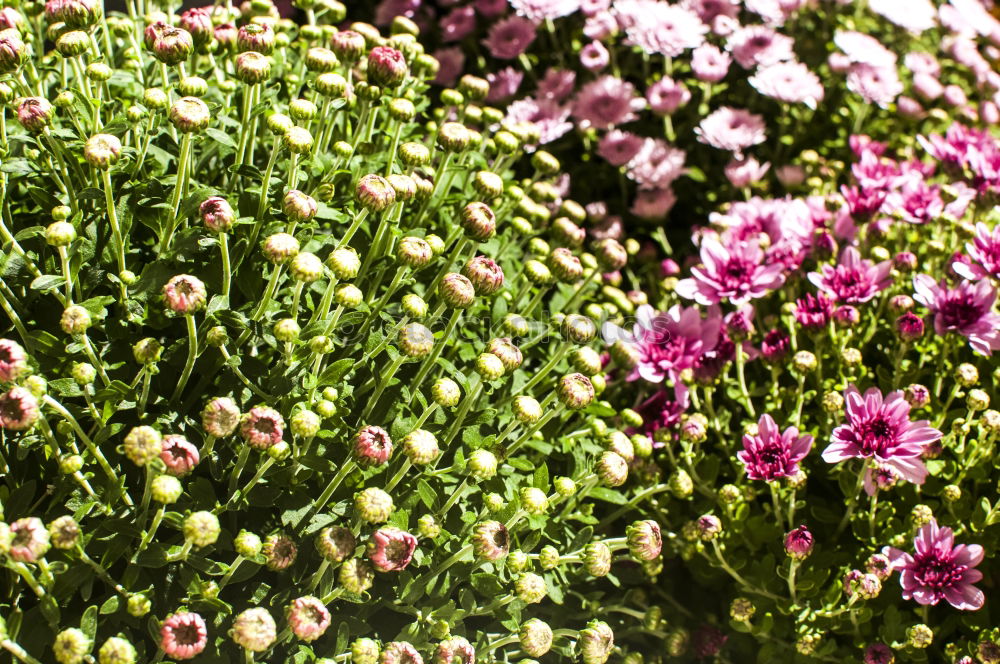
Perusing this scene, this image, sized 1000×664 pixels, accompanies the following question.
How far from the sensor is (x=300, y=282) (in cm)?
133

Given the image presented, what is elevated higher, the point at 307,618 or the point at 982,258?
the point at 982,258

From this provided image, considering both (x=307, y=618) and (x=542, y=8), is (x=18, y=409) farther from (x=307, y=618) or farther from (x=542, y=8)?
(x=542, y=8)

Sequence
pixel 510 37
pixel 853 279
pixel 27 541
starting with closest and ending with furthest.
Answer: pixel 27 541
pixel 853 279
pixel 510 37

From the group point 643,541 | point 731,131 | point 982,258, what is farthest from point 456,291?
point 731,131

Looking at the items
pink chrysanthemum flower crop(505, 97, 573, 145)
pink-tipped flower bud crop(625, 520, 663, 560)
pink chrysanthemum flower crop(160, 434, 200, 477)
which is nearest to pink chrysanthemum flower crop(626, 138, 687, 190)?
pink chrysanthemum flower crop(505, 97, 573, 145)

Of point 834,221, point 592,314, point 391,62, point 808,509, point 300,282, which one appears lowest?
point 808,509

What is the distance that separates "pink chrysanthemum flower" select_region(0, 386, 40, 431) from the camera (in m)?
1.13

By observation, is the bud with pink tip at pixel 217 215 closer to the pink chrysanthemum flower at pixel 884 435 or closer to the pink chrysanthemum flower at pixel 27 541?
the pink chrysanthemum flower at pixel 27 541

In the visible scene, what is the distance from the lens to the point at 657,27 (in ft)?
8.76

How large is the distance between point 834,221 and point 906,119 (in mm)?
1095

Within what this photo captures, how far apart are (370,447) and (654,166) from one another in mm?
1648

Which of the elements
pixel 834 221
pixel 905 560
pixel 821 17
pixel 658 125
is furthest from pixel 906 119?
pixel 905 560

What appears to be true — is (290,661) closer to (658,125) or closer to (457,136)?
(457,136)

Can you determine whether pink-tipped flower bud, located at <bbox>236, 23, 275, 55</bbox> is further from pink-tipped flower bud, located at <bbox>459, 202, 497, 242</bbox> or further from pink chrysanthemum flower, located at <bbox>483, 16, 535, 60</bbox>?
pink chrysanthemum flower, located at <bbox>483, 16, 535, 60</bbox>
